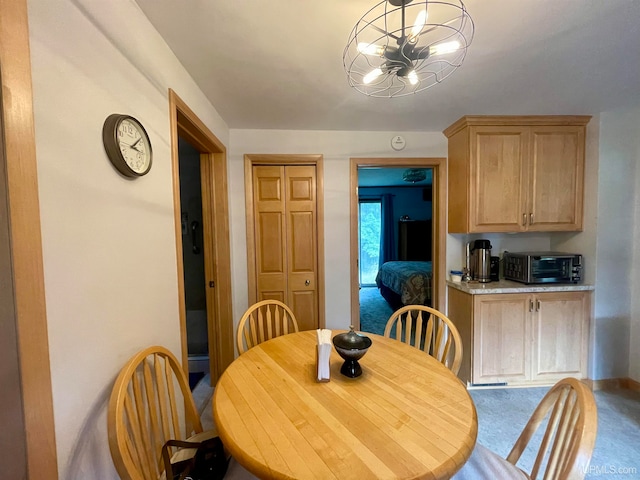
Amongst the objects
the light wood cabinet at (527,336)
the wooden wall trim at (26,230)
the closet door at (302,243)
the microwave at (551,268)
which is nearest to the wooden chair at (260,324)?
the closet door at (302,243)

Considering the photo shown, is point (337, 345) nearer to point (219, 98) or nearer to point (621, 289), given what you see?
point (219, 98)

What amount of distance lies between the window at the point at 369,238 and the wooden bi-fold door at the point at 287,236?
380 cm

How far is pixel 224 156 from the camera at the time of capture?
234 cm

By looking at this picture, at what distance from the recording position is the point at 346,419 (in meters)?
0.90

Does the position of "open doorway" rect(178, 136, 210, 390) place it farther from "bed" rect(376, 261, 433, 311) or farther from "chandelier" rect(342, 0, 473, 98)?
"bed" rect(376, 261, 433, 311)

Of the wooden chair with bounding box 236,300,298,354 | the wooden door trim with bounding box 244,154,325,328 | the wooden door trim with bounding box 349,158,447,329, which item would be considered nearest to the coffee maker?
the wooden door trim with bounding box 349,158,447,329

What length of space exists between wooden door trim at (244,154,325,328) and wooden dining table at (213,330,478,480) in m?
1.31

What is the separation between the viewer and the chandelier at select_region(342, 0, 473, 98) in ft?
3.52

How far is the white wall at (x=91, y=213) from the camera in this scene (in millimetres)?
734

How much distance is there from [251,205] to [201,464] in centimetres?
197

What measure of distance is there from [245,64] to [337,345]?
161cm

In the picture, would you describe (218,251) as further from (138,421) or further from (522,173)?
(522,173)

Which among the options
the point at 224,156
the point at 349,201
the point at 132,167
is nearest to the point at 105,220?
the point at 132,167

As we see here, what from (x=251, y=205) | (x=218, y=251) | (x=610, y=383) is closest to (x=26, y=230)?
(x=218, y=251)
